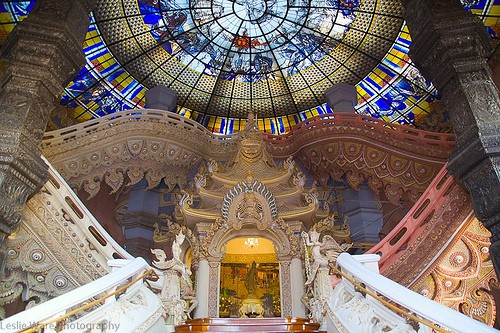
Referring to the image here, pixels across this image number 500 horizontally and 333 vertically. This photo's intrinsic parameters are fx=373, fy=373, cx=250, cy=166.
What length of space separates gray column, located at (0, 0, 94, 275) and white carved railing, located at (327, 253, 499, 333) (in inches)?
185

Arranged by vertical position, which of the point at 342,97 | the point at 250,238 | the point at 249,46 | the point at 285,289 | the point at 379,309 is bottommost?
the point at 379,309

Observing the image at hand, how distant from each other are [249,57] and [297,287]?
34.8ft

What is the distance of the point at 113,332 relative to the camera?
360 centimetres

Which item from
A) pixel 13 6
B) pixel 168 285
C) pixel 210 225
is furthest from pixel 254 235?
pixel 13 6

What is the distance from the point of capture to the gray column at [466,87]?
539 cm

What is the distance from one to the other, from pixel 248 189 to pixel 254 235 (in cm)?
106

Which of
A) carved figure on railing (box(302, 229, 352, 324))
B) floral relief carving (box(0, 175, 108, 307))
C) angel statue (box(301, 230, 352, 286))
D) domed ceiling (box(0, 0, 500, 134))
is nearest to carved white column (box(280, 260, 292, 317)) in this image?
carved figure on railing (box(302, 229, 352, 324))

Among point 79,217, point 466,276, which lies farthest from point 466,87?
point 79,217

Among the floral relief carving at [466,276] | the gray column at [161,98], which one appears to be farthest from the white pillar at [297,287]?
the gray column at [161,98]

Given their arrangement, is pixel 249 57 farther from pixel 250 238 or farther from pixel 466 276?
pixel 466 276

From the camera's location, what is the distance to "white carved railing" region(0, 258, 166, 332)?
3137mm

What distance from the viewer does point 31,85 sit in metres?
6.28

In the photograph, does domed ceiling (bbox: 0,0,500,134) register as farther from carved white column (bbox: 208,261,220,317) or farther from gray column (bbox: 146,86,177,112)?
carved white column (bbox: 208,261,220,317)

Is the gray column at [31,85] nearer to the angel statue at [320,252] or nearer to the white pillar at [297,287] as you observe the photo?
the angel statue at [320,252]
